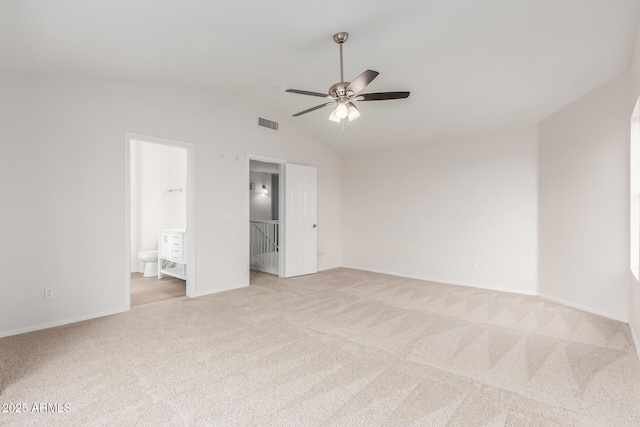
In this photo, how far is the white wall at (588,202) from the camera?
3736mm

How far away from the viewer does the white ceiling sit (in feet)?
8.63

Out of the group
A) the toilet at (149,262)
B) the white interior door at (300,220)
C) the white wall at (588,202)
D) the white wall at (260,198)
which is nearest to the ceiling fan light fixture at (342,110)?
the white interior door at (300,220)

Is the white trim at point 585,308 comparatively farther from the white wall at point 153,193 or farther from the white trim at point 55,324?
the white wall at point 153,193

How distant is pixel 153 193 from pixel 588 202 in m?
7.40

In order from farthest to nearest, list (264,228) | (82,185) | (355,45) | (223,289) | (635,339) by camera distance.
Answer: (264,228)
(223,289)
(82,185)
(355,45)
(635,339)

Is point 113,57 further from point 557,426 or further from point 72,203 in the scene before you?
point 557,426

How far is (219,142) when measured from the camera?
197 inches

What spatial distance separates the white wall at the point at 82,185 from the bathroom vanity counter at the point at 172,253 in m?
0.75

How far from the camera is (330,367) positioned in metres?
2.55

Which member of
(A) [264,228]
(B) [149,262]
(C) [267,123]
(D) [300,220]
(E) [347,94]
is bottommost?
(B) [149,262]

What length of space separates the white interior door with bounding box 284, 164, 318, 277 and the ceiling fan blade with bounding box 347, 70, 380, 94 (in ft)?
10.3

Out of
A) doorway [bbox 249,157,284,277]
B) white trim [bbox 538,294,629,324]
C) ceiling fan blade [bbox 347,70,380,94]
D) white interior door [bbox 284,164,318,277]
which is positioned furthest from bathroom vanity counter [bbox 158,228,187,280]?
white trim [bbox 538,294,629,324]

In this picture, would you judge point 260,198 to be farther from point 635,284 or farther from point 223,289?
point 635,284

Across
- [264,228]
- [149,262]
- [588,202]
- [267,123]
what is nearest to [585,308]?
[588,202]
